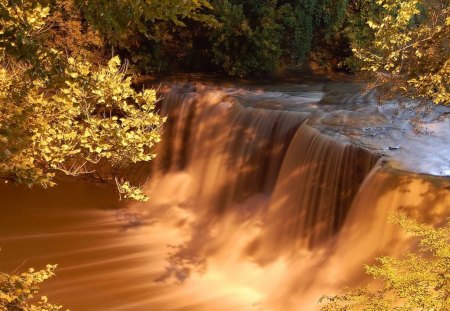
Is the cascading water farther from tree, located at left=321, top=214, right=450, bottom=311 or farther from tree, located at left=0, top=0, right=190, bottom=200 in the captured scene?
tree, located at left=0, top=0, right=190, bottom=200

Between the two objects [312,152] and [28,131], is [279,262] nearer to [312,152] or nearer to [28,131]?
[312,152]

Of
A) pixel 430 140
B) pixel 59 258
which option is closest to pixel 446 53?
pixel 430 140

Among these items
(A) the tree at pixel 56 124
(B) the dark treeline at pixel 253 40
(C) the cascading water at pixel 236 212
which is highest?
(B) the dark treeline at pixel 253 40

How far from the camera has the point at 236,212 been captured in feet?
36.9

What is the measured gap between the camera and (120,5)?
3586 mm

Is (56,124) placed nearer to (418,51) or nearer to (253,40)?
(418,51)

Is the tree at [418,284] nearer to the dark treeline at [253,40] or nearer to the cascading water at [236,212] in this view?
the cascading water at [236,212]

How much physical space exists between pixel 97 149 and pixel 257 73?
11.3 m

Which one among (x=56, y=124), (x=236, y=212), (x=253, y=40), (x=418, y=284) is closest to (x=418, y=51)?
(x=418, y=284)

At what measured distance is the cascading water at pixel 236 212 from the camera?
8.34 m

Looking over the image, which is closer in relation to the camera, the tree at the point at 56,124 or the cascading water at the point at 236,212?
the tree at the point at 56,124

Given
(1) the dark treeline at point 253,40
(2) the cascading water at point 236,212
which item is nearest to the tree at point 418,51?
(2) the cascading water at point 236,212

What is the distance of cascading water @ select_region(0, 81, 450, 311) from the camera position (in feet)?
27.3

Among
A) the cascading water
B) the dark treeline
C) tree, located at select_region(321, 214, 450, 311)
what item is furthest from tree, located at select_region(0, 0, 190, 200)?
the dark treeline
